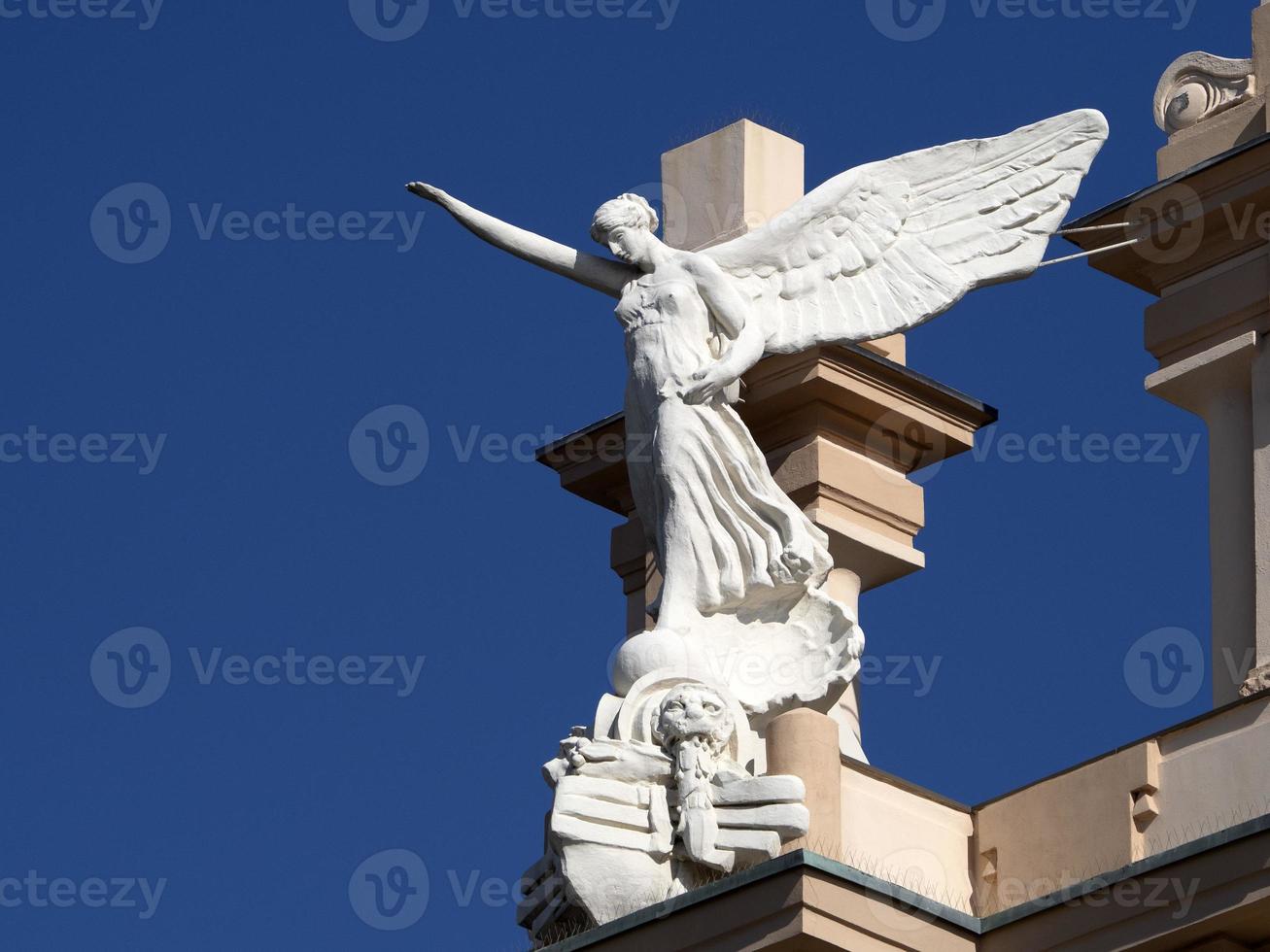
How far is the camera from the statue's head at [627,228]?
1200 inches

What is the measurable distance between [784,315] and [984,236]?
1235 mm

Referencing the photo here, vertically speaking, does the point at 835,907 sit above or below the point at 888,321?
below

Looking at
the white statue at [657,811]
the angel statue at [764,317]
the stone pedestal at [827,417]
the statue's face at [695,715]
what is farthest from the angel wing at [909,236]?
the white statue at [657,811]

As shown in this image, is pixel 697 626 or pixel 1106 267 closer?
pixel 697 626

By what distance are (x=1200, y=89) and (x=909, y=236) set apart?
7.25 ft

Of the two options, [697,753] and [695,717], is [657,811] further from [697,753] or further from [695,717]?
[695,717]

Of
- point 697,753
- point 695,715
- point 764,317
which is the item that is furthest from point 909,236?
point 697,753

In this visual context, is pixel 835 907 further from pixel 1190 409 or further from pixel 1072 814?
pixel 1190 409

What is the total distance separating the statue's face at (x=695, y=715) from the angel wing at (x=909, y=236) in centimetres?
246

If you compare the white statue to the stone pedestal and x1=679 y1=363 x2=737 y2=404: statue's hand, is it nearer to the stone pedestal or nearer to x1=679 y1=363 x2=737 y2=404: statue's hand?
x1=679 y1=363 x2=737 y2=404: statue's hand

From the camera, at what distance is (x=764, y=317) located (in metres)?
30.3

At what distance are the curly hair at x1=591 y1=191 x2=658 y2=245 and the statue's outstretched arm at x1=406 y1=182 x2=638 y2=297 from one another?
0.56ft

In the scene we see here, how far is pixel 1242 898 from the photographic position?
27.0 meters

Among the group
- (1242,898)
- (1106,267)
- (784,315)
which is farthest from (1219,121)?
(1242,898)
